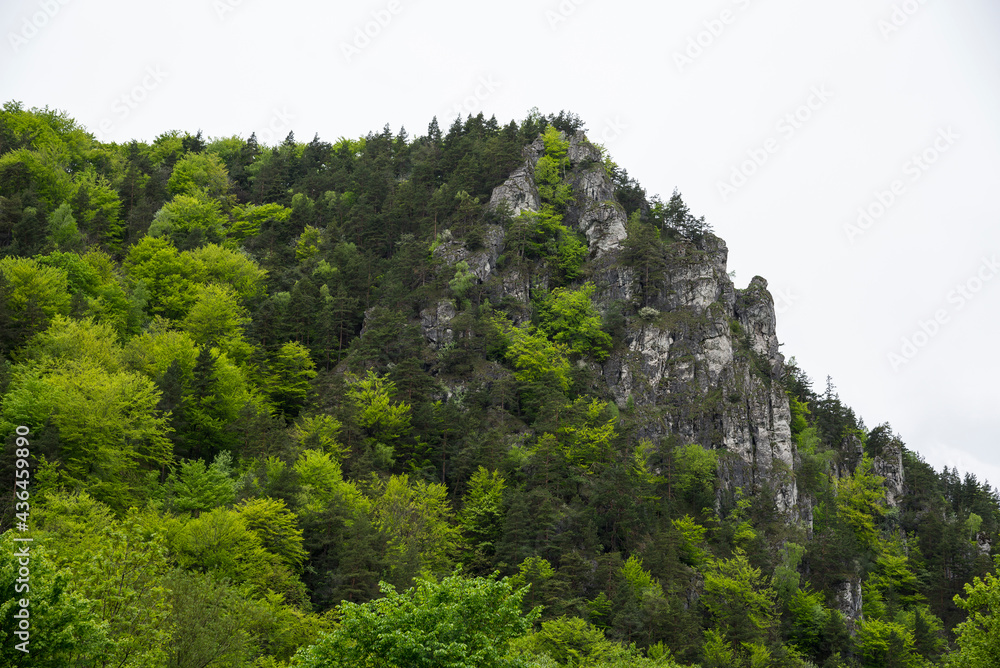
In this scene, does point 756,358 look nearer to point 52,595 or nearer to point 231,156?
point 52,595

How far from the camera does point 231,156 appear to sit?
103 meters

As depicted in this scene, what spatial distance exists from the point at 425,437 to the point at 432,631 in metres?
37.8

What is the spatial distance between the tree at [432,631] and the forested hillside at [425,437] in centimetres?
13

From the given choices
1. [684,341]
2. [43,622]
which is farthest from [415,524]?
[684,341]

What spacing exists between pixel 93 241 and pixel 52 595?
64120mm

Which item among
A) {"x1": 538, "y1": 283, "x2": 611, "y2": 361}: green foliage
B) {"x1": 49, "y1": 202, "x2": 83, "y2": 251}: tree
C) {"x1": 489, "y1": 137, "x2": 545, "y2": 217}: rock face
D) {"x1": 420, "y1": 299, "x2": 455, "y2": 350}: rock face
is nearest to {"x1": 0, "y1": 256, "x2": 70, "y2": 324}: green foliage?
{"x1": 49, "y1": 202, "x2": 83, "y2": 251}: tree

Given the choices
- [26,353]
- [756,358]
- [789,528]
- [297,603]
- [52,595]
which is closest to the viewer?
[52,595]

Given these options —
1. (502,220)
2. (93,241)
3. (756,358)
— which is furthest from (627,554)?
(93,241)

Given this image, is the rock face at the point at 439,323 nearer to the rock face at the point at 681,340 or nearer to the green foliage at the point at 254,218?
the rock face at the point at 681,340

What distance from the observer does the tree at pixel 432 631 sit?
1806cm

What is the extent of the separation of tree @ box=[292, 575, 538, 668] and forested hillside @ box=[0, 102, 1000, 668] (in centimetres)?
13

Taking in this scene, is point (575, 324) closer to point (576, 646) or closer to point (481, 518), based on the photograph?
point (481, 518)

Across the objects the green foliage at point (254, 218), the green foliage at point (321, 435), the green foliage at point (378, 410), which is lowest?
the green foliage at point (321, 435)

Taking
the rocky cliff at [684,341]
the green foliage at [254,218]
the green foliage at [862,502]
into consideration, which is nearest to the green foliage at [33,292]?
the green foliage at [254,218]
